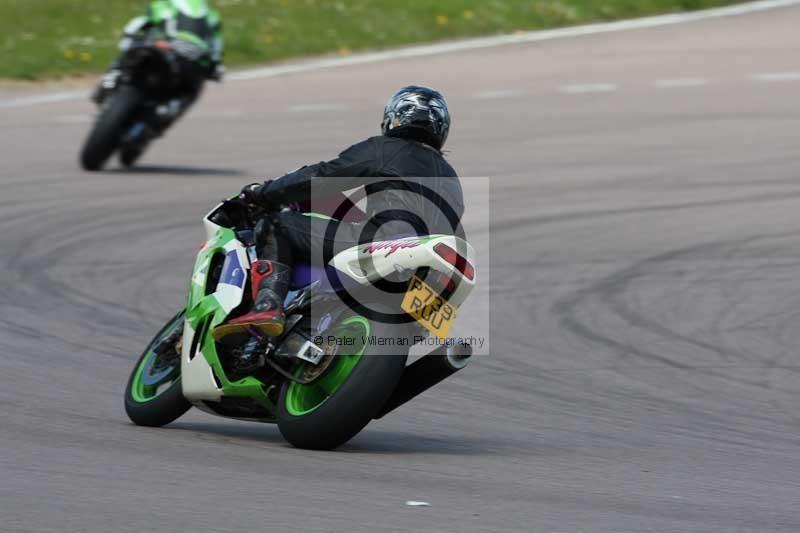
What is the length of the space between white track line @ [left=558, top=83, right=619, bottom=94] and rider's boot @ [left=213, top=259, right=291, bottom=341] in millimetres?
14438

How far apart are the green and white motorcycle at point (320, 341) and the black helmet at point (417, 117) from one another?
558 mm

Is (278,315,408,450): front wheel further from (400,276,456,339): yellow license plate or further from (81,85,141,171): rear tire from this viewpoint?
(81,85,141,171): rear tire

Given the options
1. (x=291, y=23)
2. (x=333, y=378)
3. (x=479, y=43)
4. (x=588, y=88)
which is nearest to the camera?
(x=333, y=378)

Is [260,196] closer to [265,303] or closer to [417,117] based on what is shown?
[265,303]

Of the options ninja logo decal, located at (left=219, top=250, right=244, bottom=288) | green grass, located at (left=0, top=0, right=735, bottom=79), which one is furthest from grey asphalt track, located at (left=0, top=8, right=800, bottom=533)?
green grass, located at (left=0, top=0, right=735, bottom=79)

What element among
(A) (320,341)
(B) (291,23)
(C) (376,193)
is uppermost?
(C) (376,193)

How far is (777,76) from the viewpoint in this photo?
21125 mm

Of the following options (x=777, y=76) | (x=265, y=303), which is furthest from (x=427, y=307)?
(x=777, y=76)

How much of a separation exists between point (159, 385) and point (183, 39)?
899 cm

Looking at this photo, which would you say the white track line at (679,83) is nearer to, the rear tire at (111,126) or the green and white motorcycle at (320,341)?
the rear tire at (111,126)

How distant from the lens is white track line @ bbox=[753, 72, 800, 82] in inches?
822

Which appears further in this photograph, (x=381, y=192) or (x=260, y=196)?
(x=260, y=196)

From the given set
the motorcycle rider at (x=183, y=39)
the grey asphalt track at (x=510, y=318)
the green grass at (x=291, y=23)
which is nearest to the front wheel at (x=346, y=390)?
the grey asphalt track at (x=510, y=318)

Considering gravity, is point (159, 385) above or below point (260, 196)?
below
